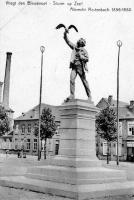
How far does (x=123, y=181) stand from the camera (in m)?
11.0

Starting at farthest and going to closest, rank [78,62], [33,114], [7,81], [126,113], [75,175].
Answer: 1. [7,81]
2. [33,114]
3. [126,113]
4. [78,62]
5. [75,175]

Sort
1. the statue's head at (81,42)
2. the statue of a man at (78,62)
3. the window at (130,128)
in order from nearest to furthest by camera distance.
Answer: the statue of a man at (78,62), the statue's head at (81,42), the window at (130,128)

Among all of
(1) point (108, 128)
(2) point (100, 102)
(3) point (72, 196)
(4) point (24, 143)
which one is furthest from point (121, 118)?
(3) point (72, 196)

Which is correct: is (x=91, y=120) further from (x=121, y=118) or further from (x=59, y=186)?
(x=121, y=118)

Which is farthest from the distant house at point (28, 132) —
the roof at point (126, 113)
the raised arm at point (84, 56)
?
the raised arm at point (84, 56)

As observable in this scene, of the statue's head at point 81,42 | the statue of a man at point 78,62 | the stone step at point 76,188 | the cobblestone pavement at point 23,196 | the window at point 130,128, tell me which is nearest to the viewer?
the cobblestone pavement at point 23,196

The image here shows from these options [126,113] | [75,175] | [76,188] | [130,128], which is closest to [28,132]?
[126,113]

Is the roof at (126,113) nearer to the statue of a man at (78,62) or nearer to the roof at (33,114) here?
the roof at (33,114)

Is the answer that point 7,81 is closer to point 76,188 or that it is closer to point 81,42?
point 81,42

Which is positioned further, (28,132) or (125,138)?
(28,132)

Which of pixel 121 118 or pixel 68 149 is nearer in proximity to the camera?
pixel 68 149

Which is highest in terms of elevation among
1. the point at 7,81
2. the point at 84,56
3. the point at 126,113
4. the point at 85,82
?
the point at 7,81

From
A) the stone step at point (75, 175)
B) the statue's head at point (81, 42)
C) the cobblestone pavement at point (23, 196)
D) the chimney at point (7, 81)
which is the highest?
the chimney at point (7, 81)

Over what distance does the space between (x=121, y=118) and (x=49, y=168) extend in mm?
33177
